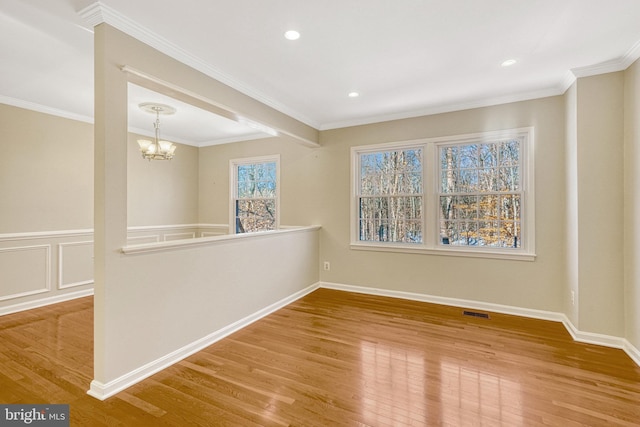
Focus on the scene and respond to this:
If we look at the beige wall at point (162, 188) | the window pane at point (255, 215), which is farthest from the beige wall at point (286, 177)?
the beige wall at point (162, 188)

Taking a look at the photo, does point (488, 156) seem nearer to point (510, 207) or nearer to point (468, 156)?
point (468, 156)

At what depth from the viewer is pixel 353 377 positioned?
218 centimetres

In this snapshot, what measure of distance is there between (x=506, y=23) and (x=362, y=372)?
282 cm

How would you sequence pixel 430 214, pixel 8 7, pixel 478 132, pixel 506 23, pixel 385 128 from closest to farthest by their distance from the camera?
pixel 8 7 < pixel 506 23 < pixel 478 132 < pixel 430 214 < pixel 385 128

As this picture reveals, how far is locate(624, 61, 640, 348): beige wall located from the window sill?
0.86 m

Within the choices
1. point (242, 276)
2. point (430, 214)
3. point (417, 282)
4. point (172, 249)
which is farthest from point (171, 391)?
point (430, 214)

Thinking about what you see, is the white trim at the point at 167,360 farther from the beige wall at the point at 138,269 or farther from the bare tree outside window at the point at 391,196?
the bare tree outside window at the point at 391,196

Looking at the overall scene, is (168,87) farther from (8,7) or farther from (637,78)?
(637,78)

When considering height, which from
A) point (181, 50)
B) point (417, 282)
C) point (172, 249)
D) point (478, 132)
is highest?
point (181, 50)

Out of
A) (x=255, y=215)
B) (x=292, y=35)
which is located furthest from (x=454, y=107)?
(x=255, y=215)

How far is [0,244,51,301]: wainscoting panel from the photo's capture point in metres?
3.43

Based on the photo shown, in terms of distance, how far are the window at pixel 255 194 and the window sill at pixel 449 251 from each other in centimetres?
172

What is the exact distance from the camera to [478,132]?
11.8 feet

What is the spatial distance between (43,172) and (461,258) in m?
5.61
